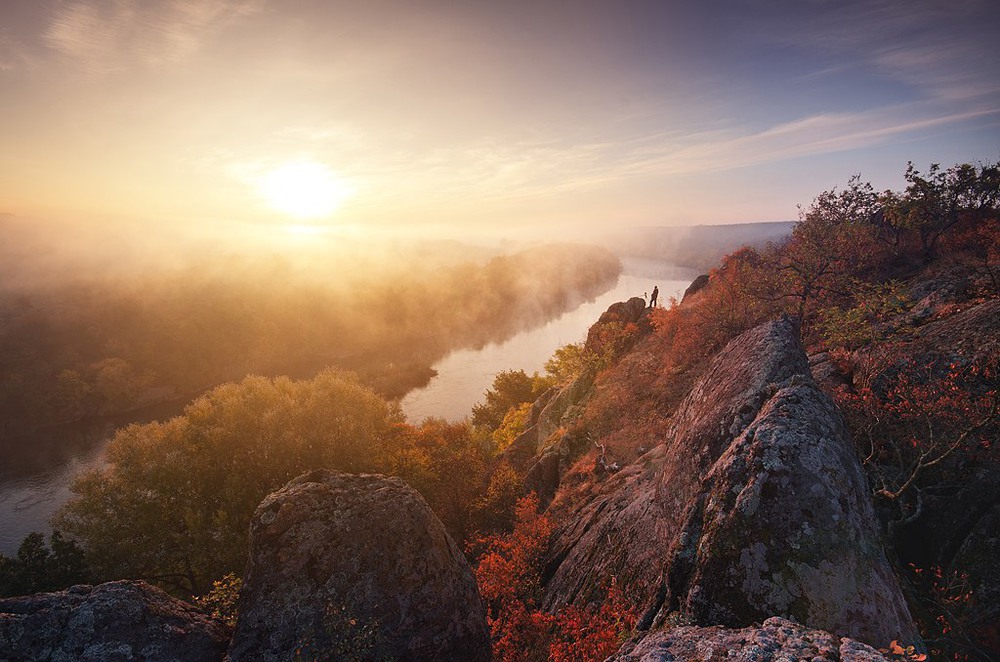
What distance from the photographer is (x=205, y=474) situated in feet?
96.0

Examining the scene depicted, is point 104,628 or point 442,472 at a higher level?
point 104,628

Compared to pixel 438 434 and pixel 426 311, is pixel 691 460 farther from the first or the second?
pixel 426 311

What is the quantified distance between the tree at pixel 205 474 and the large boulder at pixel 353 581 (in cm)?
1914

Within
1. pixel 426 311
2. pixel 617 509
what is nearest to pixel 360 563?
pixel 617 509

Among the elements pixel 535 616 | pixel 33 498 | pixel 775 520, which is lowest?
pixel 33 498

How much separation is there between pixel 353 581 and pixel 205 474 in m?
26.7

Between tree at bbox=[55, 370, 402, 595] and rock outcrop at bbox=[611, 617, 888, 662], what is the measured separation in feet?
89.3

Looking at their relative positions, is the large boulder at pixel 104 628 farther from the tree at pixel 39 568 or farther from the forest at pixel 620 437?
the tree at pixel 39 568

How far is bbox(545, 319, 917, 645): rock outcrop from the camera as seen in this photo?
19.7ft

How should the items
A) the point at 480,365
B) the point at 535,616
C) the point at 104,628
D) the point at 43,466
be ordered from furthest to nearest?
1. the point at 480,365
2. the point at 43,466
3. the point at 535,616
4. the point at 104,628

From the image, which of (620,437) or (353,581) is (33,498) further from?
(620,437)

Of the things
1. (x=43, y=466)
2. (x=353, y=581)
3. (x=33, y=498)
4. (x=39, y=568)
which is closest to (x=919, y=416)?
(x=353, y=581)

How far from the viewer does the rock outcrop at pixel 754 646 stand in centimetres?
433

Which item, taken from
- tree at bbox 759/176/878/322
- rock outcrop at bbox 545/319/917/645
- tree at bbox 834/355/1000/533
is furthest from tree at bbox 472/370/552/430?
rock outcrop at bbox 545/319/917/645
